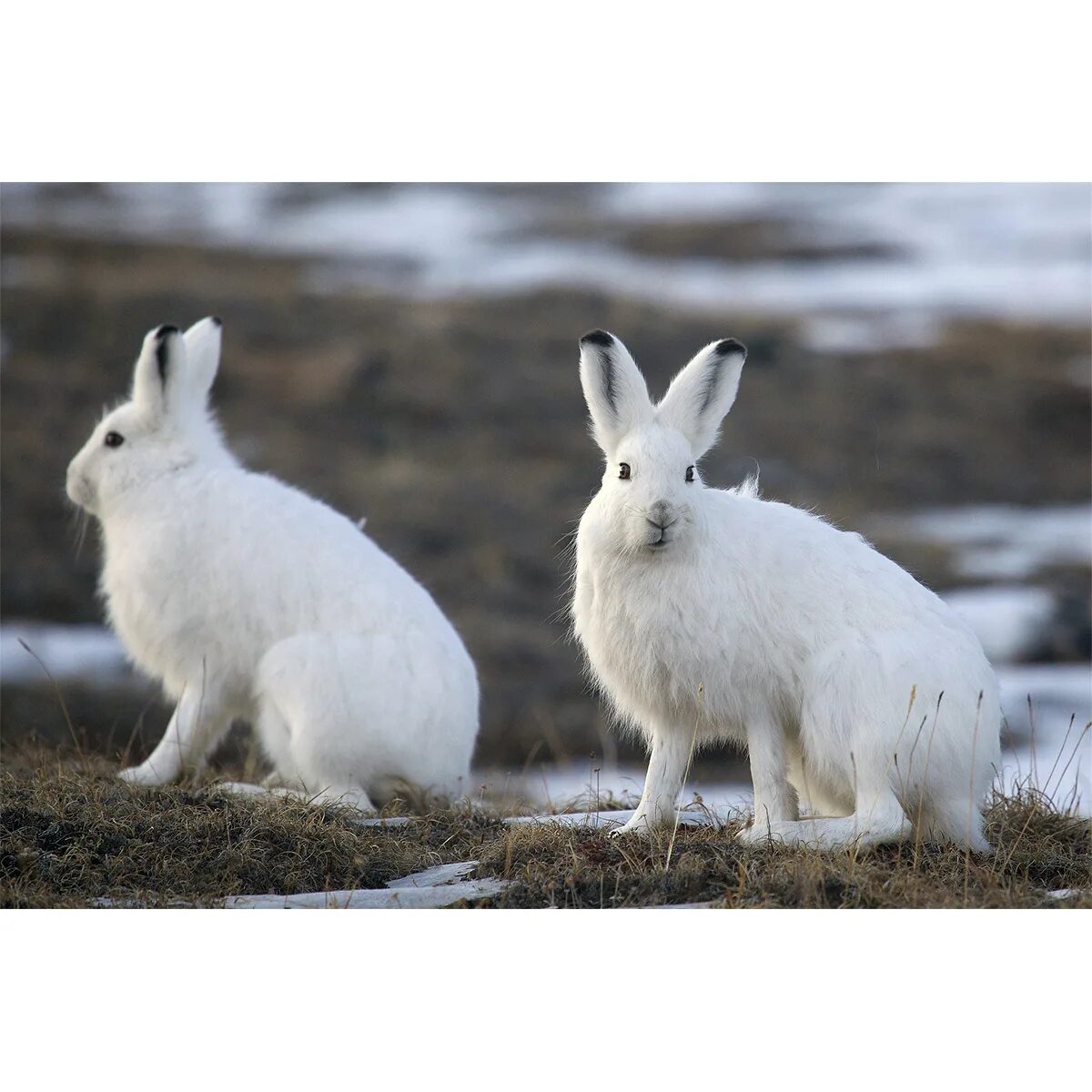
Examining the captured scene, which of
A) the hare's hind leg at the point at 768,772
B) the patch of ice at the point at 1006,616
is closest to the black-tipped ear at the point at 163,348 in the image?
the hare's hind leg at the point at 768,772

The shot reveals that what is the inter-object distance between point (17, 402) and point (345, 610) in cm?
1106

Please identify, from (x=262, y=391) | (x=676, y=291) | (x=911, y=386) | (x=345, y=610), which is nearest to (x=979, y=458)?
(x=911, y=386)

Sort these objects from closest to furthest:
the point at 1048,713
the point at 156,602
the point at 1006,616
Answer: the point at 156,602 → the point at 1048,713 → the point at 1006,616

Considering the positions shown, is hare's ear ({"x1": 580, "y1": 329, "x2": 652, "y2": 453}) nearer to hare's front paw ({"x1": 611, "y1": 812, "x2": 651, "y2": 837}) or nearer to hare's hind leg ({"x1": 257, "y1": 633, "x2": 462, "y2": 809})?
hare's front paw ({"x1": 611, "y1": 812, "x2": 651, "y2": 837})

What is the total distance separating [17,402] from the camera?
16.3 meters

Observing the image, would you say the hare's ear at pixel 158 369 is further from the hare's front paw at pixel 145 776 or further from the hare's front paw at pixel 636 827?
the hare's front paw at pixel 636 827

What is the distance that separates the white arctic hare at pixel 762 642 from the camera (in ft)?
16.8

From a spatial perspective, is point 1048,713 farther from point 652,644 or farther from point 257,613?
point 257,613

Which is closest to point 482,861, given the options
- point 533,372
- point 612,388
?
point 612,388

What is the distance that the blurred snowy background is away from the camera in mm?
12234

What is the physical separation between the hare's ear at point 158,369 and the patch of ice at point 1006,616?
7068 millimetres

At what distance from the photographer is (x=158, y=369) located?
7.23 m

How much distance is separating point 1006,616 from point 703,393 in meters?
7.81

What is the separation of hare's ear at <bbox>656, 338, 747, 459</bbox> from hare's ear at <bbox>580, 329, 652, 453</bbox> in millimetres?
101
